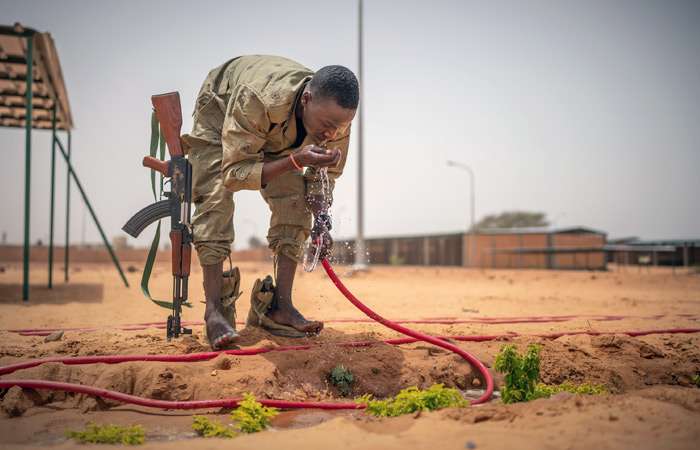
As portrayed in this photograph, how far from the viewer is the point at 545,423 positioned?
178 cm

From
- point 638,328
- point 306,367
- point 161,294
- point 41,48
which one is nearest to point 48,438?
point 306,367

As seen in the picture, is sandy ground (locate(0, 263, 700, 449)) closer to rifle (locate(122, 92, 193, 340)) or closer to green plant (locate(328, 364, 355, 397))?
green plant (locate(328, 364, 355, 397))

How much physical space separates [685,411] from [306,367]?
184cm

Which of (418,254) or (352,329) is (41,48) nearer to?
(352,329)

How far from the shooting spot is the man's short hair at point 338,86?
2.83m

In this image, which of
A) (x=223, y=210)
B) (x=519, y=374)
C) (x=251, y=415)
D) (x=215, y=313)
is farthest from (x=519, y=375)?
(x=223, y=210)

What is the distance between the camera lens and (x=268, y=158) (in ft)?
11.3

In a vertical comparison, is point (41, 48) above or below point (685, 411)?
above

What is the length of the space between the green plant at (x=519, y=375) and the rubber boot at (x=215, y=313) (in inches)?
62.7

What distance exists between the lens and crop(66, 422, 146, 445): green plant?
1858mm

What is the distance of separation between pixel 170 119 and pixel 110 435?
221 centimetres

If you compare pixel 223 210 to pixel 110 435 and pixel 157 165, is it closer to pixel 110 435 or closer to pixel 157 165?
pixel 157 165

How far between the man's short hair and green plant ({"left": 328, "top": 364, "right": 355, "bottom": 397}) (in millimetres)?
1525

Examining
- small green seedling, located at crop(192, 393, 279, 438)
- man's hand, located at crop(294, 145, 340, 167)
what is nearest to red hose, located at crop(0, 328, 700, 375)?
small green seedling, located at crop(192, 393, 279, 438)
